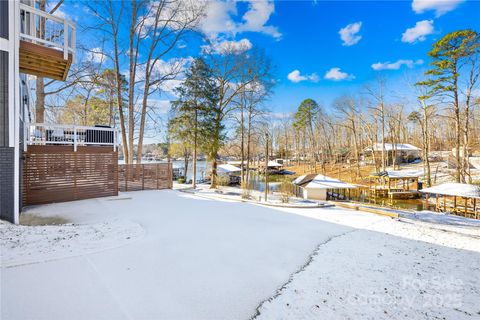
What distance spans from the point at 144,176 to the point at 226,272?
34.4ft

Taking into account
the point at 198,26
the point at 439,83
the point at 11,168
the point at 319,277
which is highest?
the point at 198,26

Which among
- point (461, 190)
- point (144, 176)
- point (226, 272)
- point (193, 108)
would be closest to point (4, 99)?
point (226, 272)

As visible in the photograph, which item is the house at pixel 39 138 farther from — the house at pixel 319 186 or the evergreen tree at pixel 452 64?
the evergreen tree at pixel 452 64

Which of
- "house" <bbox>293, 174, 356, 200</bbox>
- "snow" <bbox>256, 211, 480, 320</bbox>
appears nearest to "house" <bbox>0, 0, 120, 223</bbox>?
"snow" <bbox>256, 211, 480, 320</bbox>

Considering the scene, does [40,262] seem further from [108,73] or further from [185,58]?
[108,73]

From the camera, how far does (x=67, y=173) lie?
28.3 ft

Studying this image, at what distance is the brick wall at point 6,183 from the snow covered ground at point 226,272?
3.66 feet

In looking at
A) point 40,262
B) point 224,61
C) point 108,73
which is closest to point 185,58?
point 224,61

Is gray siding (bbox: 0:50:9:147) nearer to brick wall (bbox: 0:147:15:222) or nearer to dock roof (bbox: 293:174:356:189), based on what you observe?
brick wall (bbox: 0:147:15:222)

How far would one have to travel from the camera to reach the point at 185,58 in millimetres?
14883

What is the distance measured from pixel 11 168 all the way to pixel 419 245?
11026 mm

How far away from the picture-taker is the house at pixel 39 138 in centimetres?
537

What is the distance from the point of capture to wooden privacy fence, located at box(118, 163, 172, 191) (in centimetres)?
→ 1176

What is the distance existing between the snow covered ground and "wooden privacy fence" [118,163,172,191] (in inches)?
214
